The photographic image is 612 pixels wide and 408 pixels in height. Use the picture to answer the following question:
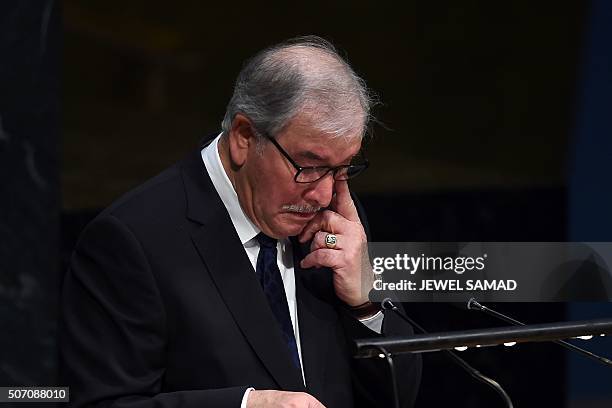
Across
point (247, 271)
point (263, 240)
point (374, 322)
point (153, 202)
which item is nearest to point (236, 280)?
point (247, 271)

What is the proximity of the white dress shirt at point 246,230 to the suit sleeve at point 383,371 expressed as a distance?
0.03m

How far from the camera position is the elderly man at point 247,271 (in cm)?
216

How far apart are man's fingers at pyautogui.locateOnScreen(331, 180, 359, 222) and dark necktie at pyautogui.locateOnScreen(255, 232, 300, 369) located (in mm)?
169

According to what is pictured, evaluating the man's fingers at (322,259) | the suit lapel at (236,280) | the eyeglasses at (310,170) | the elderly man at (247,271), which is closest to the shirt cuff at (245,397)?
the elderly man at (247,271)

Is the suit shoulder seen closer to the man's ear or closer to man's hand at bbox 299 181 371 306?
the man's ear

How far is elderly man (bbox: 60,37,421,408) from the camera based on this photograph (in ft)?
7.09

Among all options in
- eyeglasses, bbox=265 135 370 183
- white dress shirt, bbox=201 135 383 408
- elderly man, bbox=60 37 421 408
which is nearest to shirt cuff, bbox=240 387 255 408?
elderly man, bbox=60 37 421 408

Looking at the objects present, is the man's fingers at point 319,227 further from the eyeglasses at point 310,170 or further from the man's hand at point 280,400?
the man's hand at point 280,400

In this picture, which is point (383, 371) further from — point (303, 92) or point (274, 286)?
point (303, 92)

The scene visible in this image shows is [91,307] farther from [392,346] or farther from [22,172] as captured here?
[22,172]

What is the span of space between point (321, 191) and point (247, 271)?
24 centimetres

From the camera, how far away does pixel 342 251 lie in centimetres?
240

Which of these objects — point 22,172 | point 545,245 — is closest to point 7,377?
point 22,172

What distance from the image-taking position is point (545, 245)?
128 inches
